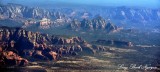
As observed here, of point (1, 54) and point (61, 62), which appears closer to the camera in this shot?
point (1, 54)

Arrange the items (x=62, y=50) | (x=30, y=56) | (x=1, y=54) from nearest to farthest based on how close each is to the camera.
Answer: (x=1, y=54)
(x=30, y=56)
(x=62, y=50)

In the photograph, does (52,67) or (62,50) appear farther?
(62,50)

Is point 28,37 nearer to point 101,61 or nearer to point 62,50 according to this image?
point 62,50

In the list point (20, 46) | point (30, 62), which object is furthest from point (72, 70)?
point (20, 46)

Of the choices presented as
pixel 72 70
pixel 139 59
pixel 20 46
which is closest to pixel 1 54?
→ pixel 72 70

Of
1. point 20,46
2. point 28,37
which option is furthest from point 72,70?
point 28,37

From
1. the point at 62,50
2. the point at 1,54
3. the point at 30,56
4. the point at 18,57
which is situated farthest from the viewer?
the point at 62,50

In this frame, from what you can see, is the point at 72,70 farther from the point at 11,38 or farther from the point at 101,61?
the point at 11,38

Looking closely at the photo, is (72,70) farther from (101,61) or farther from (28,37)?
(28,37)
